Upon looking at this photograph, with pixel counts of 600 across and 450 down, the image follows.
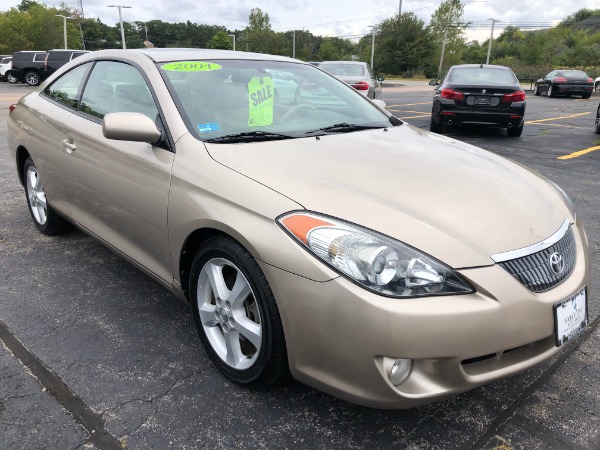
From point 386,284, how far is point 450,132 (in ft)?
32.4

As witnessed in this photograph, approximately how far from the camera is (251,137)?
2.54 metres

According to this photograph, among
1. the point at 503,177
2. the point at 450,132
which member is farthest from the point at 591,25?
the point at 503,177

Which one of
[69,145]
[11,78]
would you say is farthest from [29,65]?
[69,145]

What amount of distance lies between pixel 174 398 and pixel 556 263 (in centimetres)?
169

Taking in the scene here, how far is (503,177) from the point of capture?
7.99 ft

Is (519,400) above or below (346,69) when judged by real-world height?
below

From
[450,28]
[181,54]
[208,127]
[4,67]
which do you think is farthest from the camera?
[450,28]

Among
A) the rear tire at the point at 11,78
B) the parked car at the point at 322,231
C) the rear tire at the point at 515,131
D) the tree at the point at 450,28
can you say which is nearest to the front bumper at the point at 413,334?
the parked car at the point at 322,231

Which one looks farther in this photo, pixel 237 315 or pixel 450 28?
pixel 450 28

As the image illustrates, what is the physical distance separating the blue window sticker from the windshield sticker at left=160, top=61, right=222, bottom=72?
1.63ft

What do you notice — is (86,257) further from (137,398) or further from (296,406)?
(296,406)

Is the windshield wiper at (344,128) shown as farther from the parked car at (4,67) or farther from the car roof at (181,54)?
the parked car at (4,67)

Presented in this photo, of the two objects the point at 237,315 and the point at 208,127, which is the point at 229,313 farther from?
the point at 208,127

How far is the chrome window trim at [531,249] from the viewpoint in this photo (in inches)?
71.6
